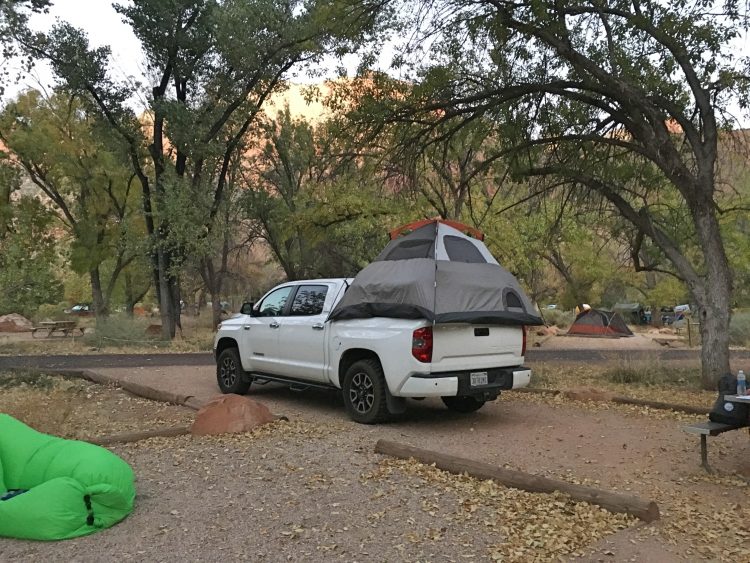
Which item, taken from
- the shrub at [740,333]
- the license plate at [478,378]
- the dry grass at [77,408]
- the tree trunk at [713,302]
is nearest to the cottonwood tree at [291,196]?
the shrub at [740,333]

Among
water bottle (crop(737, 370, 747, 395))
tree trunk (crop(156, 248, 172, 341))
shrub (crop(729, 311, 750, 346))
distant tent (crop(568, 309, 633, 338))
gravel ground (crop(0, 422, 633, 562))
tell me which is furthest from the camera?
distant tent (crop(568, 309, 633, 338))

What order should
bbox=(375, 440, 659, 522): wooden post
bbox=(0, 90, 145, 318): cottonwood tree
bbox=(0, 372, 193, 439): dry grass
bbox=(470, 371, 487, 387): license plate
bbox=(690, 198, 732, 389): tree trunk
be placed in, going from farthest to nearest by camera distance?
bbox=(0, 90, 145, 318): cottonwood tree < bbox=(690, 198, 732, 389): tree trunk < bbox=(470, 371, 487, 387): license plate < bbox=(0, 372, 193, 439): dry grass < bbox=(375, 440, 659, 522): wooden post

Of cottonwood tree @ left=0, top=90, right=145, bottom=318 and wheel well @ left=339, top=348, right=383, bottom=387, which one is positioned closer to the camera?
wheel well @ left=339, top=348, right=383, bottom=387

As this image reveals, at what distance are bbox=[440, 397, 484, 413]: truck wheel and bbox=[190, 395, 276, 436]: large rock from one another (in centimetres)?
262

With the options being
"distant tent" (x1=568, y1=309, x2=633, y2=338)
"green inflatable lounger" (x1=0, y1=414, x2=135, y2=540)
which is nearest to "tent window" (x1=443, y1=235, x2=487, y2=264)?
"green inflatable lounger" (x1=0, y1=414, x2=135, y2=540)

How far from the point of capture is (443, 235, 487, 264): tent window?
27.1ft

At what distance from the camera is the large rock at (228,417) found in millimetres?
7047

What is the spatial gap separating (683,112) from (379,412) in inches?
307

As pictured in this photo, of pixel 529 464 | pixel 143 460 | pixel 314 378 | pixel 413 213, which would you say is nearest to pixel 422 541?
pixel 529 464

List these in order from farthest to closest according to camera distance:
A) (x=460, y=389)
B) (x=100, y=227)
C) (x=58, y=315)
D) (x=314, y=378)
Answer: (x=58, y=315) < (x=100, y=227) < (x=314, y=378) < (x=460, y=389)

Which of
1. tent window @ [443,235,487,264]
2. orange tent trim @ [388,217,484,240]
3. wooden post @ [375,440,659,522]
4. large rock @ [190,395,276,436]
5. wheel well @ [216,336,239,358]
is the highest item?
orange tent trim @ [388,217,484,240]

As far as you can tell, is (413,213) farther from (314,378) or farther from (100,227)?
(100,227)

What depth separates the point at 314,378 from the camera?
341 inches

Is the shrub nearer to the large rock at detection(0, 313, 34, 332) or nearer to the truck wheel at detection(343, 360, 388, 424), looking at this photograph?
the truck wheel at detection(343, 360, 388, 424)
